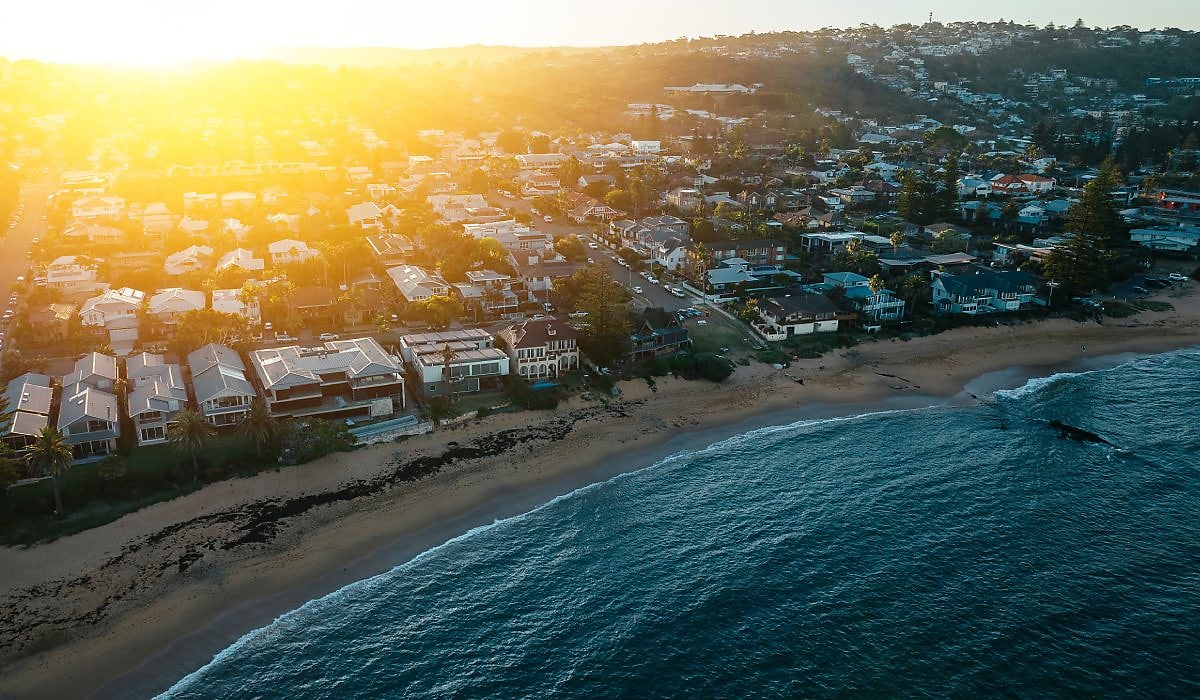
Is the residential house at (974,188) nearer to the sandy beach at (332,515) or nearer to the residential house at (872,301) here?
the residential house at (872,301)

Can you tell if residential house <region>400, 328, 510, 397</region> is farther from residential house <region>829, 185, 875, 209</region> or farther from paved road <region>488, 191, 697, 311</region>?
residential house <region>829, 185, 875, 209</region>

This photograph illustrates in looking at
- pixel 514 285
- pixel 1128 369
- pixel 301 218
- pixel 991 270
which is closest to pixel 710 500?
pixel 514 285

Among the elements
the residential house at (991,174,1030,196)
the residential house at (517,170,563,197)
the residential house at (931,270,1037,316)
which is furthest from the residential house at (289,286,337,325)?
the residential house at (991,174,1030,196)

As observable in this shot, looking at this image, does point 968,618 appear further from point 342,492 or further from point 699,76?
point 699,76

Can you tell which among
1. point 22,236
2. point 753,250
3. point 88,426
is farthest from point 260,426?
point 22,236

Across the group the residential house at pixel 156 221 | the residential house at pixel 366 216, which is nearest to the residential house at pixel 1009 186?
the residential house at pixel 366 216
